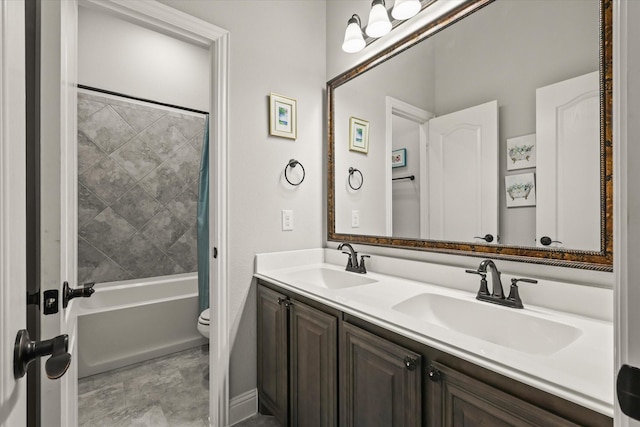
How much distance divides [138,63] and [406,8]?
2343mm

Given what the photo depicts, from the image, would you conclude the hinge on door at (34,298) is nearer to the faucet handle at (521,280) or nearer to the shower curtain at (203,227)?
the faucet handle at (521,280)

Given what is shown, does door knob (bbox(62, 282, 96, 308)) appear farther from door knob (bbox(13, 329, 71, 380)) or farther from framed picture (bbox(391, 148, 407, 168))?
framed picture (bbox(391, 148, 407, 168))

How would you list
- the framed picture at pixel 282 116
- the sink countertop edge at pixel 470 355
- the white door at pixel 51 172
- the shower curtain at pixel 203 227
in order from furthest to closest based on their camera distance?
1. the shower curtain at pixel 203 227
2. the framed picture at pixel 282 116
3. the white door at pixel 51 172
4. the sink countertop edge at pixel 470 355

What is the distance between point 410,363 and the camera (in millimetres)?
917

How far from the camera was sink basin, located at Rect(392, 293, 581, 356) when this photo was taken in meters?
0.98

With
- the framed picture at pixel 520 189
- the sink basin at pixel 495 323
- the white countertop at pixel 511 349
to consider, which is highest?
the framed picture at pixel 520 189

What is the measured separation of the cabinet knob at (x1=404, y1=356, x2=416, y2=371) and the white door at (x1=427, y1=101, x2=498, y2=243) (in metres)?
0.65

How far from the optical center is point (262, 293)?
1.75 meters

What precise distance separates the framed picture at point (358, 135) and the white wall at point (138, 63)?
5.29 feet

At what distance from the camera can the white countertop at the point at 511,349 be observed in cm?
64

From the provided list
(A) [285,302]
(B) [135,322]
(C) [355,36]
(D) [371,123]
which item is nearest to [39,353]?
(A) [285,302]

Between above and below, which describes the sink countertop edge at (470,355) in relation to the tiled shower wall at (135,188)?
below

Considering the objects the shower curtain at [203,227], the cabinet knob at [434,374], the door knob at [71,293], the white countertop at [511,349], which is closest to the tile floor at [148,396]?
the shower curtain at [203,227]

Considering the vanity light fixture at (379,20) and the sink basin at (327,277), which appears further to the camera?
the sink basin at (327,277)
